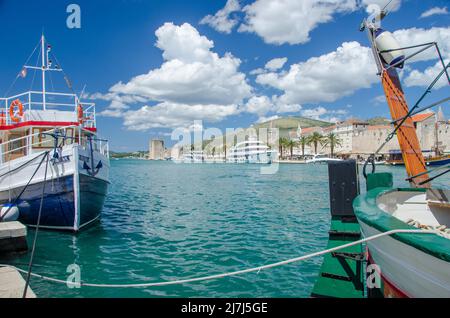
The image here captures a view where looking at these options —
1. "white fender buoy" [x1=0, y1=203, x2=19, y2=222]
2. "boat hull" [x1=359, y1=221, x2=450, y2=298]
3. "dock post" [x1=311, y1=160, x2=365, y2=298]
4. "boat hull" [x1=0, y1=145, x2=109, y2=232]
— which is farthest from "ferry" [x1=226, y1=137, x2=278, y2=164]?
"boat hull" [x1=359, y1=221, x2=450, y2=298]

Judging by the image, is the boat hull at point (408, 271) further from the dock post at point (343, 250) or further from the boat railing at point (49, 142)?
the boat railing at point (49, 142)

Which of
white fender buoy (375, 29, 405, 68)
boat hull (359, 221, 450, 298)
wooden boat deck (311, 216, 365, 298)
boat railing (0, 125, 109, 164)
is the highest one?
white fender buoy (375, 29, 405, 68)

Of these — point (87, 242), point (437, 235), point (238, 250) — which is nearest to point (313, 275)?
point (238, 250)

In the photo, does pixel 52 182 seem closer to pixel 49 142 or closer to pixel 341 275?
pixel 49 142

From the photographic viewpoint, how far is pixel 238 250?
11.4 meters

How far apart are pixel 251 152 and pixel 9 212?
163673 mm

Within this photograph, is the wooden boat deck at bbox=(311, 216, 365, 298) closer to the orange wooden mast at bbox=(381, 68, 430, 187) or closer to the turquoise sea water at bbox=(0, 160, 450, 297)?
the turquoise sea water at bbox=(0, 160, 450, 297)

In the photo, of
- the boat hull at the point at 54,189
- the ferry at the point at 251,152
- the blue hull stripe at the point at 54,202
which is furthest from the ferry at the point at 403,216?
the ferry at the point at 251,152

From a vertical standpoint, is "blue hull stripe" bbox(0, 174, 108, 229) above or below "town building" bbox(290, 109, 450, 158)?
below

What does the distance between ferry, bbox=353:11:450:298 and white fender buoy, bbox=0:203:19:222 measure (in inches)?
515

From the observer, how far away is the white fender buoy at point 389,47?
1147cm

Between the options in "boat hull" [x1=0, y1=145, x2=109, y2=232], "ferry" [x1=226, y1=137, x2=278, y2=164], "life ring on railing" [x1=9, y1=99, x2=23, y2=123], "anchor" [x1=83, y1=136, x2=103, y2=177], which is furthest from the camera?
"ferry" [x1=226, y1=137, x2=278, y2=164]

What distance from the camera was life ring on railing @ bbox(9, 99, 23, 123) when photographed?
52.1ft

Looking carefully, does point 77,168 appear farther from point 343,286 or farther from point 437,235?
point 437,235
